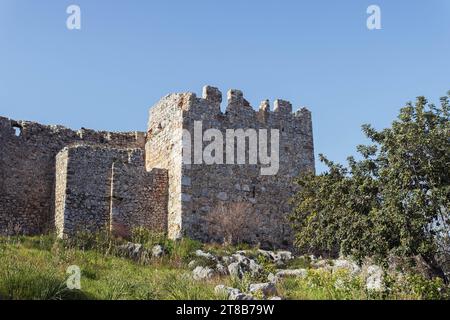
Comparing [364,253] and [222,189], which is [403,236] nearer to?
[364,253]

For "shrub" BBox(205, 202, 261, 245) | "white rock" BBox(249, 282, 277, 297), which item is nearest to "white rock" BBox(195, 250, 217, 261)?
"shrub" BBox(205, 202, 261, 245)

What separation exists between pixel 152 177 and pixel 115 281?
993 cm

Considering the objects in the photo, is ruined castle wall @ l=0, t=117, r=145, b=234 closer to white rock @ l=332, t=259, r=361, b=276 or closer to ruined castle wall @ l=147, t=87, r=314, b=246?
ruined castle wall @ l=147, t=87, r=314, b=246

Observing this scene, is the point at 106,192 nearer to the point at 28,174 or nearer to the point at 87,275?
the point at 28,174

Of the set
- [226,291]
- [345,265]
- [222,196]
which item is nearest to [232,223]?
[222,196]

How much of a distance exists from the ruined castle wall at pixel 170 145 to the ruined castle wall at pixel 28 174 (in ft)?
12.4

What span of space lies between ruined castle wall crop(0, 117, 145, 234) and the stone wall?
5.34 ft

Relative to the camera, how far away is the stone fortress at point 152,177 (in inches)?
874

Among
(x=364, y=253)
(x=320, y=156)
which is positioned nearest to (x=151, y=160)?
(x=320, y=156)

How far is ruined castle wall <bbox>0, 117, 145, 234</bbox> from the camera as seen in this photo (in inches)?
939

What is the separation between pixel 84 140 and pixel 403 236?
50.9 feet

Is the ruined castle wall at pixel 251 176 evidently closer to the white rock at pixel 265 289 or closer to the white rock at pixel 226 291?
the white rock at pixel 265 289

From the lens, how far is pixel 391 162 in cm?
1602
